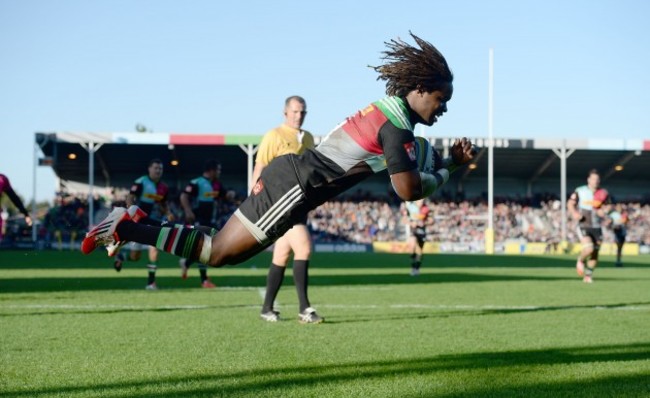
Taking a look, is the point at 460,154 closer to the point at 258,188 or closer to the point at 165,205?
the point at 258,188

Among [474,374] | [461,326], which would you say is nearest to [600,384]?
[474,374]

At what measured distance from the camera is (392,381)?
5105 mm

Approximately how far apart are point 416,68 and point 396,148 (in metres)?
0.82

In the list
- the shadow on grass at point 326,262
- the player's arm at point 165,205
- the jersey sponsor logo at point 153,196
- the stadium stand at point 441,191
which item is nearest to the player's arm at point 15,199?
the jersey sponsor logo at point 153,196

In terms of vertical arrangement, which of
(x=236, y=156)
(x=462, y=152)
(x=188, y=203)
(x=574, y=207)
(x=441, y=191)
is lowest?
(x=188, y=203)

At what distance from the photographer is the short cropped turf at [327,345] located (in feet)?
16.3

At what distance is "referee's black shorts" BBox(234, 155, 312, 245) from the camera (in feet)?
17.8

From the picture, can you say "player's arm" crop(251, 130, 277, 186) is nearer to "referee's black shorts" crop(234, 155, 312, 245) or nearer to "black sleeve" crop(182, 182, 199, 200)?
"referee's black shorts" crop(234, 155, 312, 245)

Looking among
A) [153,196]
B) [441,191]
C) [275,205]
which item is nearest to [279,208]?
[275,205]

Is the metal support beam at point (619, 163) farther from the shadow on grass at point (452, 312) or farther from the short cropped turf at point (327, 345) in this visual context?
the shadow on grass at point (452, 312)

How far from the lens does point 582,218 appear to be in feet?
56.1

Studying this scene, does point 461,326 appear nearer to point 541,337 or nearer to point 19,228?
point 541,337

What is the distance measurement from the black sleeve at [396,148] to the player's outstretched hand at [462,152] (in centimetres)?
89

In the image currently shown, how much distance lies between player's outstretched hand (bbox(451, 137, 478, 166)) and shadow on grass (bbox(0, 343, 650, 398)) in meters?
1.57
